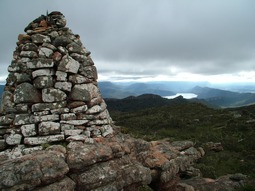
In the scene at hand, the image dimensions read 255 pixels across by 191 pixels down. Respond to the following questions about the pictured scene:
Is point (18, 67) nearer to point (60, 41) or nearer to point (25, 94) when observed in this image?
point (25, 94)

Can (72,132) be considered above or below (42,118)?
below

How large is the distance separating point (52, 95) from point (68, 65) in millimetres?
1811

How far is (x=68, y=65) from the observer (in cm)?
1170

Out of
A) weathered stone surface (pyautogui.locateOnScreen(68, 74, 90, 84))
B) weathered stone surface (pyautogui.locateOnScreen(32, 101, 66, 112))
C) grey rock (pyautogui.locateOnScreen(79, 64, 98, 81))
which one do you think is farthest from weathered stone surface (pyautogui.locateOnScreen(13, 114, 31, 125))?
grey rock (pyautogui.locateOnScreen(79, 64, 98, 81))


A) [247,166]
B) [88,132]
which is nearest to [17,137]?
[88,132]

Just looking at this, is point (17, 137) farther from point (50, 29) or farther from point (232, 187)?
point (232, 187)

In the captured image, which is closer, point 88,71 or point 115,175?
point 115,175

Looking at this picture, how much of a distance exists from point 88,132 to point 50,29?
247 inches

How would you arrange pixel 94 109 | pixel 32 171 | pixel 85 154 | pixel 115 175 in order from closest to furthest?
pixel 32 171 → pixel 85 154 → pixel 115 175 → pixel 94 109

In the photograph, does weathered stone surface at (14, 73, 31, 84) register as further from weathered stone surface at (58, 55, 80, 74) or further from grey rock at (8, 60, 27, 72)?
weathered stone surface at (58, 55, 80, 74)

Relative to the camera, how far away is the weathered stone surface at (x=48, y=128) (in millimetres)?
11000

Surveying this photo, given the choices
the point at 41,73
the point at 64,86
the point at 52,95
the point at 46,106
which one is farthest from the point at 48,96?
the point at 41,73

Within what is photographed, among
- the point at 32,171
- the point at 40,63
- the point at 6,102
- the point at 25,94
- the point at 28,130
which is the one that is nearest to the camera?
the point at 32,171

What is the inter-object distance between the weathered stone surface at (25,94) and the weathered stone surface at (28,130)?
51.7 inches
